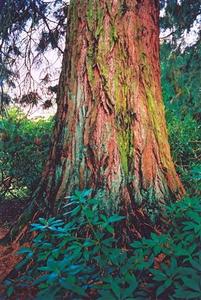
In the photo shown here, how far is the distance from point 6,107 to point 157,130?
11.1 ft

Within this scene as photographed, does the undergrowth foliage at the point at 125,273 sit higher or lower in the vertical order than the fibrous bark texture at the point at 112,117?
lower

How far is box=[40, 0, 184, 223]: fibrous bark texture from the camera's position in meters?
3.14

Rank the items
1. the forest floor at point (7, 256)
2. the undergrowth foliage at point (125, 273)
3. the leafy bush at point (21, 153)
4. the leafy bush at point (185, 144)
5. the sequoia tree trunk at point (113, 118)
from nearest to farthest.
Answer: the undergrowth foliage at point (125, 273)
the forest floor at point (7, 256)
the sequoia tree trunk at point (113, 118)
the leafy bush at point (21, 153)
the leafy bush at point (185, 144)

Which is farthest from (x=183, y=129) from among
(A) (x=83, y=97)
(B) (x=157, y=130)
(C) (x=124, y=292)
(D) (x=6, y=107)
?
(C) (x=124, y=292)

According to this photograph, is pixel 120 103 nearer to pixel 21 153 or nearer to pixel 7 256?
pixel 7 256

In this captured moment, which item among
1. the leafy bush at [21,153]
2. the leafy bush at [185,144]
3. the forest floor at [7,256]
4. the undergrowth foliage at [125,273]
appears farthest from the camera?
the leafy bush at [185,144]

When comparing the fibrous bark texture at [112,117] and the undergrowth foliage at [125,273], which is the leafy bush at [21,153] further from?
the undergrowth foliage at [125,273]

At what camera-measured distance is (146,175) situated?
3164 millimetres

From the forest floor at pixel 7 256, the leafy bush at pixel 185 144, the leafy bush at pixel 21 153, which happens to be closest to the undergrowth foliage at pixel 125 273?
the forest floor at pixel 7 256

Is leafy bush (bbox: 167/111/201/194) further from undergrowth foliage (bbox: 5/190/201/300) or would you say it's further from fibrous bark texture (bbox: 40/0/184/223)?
undergrowth foliage (bbox: 5/190/201/300)

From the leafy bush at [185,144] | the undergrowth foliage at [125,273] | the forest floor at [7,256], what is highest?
the leafy bush at [185,144]

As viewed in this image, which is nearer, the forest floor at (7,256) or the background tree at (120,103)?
the forest floor at (7,256)

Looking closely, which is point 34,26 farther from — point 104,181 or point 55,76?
point 104,181

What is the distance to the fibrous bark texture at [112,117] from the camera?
314 centimetres
